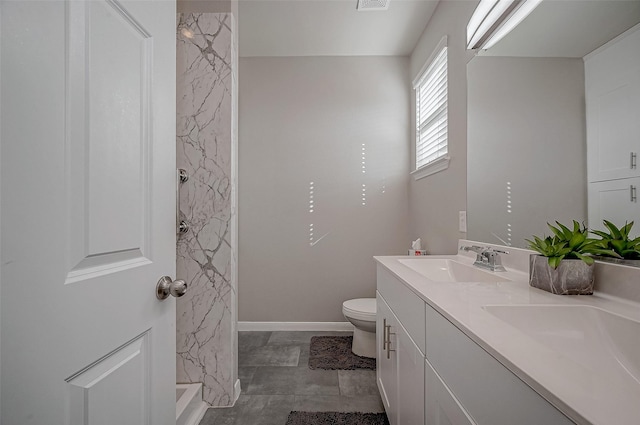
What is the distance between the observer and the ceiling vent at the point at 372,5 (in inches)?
86.4

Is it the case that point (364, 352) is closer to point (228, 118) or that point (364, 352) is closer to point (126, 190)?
point (228, 118)

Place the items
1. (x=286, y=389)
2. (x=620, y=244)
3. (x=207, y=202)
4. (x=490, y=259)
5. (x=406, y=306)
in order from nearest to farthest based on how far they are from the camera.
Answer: (x=620, y=244) < (x=406, y=306) < (x=490, y=259) < (x=207, y=202) < (x=286, y=389)

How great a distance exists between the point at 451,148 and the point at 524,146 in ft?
2.41

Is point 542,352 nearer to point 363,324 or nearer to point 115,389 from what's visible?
point 115,389

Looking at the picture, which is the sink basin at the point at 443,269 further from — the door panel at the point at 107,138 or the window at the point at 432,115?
the door panel at the point at 107,138

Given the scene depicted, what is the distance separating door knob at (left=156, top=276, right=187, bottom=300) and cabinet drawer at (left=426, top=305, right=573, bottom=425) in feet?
2.28

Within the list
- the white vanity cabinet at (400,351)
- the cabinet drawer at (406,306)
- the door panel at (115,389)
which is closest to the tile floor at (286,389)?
the white vanity cabinet at (400,351)

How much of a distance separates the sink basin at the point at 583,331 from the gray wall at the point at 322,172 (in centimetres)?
222

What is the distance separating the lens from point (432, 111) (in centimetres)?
242

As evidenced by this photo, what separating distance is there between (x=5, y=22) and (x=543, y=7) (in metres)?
1.57

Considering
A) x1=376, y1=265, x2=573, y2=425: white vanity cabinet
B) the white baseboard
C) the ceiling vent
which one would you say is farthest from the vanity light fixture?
the white baseboard

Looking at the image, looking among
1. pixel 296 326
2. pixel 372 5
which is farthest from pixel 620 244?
pixel 296 326

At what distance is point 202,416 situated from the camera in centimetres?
171

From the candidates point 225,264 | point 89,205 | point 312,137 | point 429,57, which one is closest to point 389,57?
point 429,57
